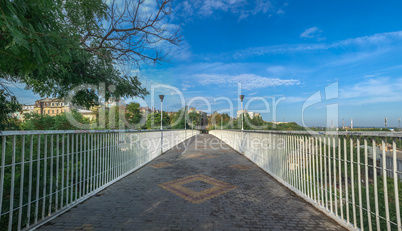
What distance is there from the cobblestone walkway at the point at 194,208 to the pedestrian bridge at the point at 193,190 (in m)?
0.02

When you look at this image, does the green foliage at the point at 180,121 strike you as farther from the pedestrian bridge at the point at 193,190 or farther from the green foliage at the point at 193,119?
the pedestrian bridge at the point at 193,190

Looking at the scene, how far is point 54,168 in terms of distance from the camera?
4.15m

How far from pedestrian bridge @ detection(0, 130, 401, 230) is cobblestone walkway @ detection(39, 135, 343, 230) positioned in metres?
0.02

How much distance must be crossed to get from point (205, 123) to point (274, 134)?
11058 cm

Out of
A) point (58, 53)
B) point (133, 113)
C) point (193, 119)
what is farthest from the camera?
point (193, 119)

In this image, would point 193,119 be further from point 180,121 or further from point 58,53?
point 58,53

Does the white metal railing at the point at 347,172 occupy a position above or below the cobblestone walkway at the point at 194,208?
→ above

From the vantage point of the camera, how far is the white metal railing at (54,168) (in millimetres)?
2838

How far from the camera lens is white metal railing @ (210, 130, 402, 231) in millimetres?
2375

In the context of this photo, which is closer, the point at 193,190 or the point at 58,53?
the point at 58,53

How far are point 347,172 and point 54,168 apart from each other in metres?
5.47

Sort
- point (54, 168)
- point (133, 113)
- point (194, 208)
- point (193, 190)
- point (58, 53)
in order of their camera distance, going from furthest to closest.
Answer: point (133, 113) < point (193, 190) < point (54, 168) < point (194, 208) < point (58, 53)

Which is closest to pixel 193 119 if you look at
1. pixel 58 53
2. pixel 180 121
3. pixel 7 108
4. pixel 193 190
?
pixel 180 121

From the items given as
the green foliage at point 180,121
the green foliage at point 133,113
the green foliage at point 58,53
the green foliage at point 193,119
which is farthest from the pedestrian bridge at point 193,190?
the green foliage at point 193,119
